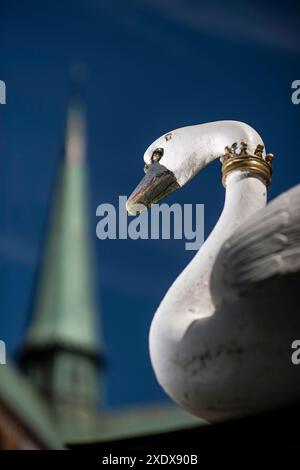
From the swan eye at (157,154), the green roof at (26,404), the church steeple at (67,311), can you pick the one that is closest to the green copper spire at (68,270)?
the church steeple at (67,311)

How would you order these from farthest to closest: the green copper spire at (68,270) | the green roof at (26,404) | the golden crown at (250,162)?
the green copper spire at (68,270) → the green roof at (26,404) → the golden crown at (250,162)

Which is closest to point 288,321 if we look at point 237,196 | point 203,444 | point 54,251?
point 203,444

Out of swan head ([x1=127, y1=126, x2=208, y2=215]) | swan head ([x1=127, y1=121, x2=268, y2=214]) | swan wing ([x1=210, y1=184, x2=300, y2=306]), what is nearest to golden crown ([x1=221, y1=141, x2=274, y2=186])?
swan head ([x1=127, y1=121, x2=268, y2=214])

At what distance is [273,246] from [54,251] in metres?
39.0

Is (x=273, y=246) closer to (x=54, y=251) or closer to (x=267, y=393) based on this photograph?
(x=267, y=393)

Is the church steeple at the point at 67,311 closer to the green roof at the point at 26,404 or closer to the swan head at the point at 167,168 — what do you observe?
the green roof at the point at 26,404

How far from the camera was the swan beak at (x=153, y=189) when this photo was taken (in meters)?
4.00

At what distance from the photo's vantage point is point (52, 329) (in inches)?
1665

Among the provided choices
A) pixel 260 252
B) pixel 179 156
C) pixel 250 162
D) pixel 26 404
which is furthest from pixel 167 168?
pixel 26 404

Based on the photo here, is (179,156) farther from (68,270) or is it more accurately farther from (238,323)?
(68,270)

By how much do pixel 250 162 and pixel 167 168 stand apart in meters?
0.34

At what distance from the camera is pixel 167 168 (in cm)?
403

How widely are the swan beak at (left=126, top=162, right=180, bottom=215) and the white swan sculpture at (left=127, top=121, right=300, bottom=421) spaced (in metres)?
0.49

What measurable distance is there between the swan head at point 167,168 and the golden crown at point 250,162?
7.6 inches
